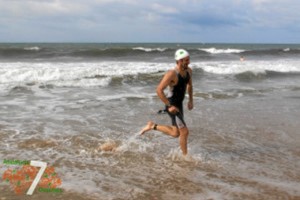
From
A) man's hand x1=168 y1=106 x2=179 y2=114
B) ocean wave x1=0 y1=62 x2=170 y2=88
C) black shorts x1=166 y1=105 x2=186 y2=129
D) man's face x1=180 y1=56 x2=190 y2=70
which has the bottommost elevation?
ocean wave x1=0 y1=62 x2=170 y2=88

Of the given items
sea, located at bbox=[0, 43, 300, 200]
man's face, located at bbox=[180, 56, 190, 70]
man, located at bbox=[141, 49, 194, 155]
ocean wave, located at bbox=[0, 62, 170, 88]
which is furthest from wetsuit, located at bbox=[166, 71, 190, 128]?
ocean wave, located at bbox=[0, 62, 170, 88]

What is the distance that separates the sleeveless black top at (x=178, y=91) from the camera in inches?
222

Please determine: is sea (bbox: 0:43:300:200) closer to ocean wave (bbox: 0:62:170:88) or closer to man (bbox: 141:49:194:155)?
man (bbox: 141:49:194:155)

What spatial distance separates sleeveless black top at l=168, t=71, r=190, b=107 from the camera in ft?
18.5

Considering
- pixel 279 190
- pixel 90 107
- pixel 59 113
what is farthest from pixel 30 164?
pixel 90 107

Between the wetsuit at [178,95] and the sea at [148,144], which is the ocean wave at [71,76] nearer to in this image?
the sea at [148,144]

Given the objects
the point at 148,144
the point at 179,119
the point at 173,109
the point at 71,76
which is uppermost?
the point at 173,109

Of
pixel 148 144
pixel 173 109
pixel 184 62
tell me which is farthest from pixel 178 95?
pixel 148 144

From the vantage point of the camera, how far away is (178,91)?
18.6ft

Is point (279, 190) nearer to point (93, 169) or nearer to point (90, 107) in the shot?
point (93, 169)

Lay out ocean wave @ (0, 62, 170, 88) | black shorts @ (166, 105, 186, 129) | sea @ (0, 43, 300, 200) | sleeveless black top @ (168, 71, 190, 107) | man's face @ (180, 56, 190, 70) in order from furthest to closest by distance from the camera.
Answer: ocean wave @ (0, 62, 170, 88) → black shorts @ (166, 105, 186, 129) → sleeveless black top @ (168, 71, 190, 107) → man's face @ (180, 56, 190, 70) → sea @ (0, 43, 300, 200)

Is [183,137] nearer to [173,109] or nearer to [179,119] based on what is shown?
[179,119]

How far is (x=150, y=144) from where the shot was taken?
6.81 meters

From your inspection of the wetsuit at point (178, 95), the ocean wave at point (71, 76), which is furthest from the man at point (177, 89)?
the ocean wave at point (71, 76)
